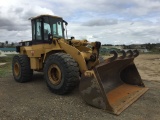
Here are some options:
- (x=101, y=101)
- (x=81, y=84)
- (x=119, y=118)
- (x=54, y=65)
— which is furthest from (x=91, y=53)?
(x=119, y=118)

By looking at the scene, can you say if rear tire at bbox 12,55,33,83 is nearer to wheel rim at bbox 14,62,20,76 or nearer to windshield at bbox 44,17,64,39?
wheel rim at bbox 14,62,20,76

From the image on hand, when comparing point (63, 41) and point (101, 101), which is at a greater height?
point (63, 41)

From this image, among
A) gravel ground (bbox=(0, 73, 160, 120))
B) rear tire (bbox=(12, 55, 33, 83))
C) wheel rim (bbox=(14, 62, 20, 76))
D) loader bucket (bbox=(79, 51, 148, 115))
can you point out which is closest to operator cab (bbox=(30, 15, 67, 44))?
rear tire (bbox=(12, 55, 33, 83))

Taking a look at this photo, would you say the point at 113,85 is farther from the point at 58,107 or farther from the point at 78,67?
the point at 58,107

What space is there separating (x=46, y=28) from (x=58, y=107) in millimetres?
3481

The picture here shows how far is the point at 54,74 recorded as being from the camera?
7.23m

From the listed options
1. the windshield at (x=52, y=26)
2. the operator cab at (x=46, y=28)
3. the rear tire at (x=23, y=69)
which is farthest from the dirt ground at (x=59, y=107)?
the windshield at (x=52, y=26)

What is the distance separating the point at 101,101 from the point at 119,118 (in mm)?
605

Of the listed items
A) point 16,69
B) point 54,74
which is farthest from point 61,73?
point 16,69

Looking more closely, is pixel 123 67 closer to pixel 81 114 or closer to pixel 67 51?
pixel 67 51

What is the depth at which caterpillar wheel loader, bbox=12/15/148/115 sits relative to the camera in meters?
5.76

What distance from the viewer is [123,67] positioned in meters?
8.02

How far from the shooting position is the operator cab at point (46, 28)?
8309 millimetres

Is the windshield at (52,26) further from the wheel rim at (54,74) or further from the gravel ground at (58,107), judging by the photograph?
the gravel ground at (58,107)
